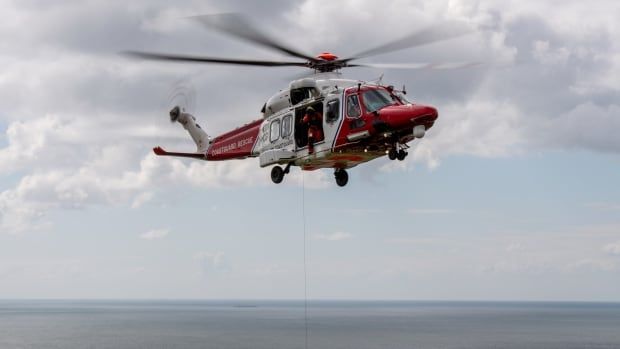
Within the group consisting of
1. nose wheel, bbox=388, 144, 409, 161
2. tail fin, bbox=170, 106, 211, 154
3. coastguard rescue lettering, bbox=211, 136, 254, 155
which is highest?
tail fin, bbox=170, 106, 211, 154

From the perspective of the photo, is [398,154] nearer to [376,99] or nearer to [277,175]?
[376,99]

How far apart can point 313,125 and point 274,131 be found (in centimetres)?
196

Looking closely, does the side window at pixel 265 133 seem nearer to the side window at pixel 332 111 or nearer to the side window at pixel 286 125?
the side window at pixel 286 125

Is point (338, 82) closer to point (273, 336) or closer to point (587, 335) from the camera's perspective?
point (273, 336)

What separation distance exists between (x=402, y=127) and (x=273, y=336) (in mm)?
152254

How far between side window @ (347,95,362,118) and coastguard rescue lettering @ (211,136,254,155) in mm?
5288

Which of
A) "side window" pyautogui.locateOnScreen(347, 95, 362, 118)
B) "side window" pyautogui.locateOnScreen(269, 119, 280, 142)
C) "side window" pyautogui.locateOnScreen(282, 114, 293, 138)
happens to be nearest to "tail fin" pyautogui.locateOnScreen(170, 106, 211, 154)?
"side window" pyautogui.locateOnScreen(269, 119, 280, 142)

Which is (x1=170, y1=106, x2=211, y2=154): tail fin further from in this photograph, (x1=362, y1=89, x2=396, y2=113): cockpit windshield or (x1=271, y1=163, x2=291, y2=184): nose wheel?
Answer: (x1=362, y1=89, x2=396, y2=113): cockpit windshield

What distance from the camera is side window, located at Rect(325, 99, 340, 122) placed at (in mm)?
22156

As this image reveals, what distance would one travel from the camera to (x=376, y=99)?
21625 millimetres

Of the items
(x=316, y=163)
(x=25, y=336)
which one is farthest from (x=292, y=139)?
(x=25, y=336)

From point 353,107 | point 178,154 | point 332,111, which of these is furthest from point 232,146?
point 353,107

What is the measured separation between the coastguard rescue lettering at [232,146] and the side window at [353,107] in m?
5.29

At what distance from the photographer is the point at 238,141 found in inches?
1051
